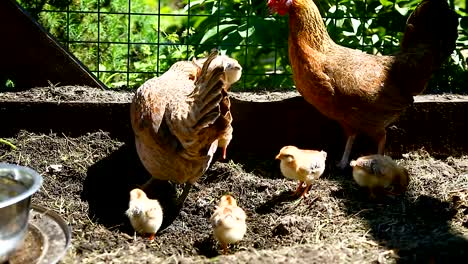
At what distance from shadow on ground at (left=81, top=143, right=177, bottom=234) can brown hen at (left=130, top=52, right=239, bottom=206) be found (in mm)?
202

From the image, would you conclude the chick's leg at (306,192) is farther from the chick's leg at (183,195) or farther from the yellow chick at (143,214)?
the yellow chick at (143,214)

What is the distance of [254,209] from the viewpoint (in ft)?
19.2

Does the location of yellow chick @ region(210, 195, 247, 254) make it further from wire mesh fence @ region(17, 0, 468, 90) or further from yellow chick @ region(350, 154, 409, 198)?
wire mesh fence @ region(17, 0, 468, 90)

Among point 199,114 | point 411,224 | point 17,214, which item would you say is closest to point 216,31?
point 199,114

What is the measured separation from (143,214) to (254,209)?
100cm

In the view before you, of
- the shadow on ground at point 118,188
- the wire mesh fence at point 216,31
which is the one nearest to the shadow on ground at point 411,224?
the shadow on ground at point 118,188

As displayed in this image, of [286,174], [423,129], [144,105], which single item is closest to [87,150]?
[144,105]

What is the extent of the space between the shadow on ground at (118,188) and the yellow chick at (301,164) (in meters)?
0.94

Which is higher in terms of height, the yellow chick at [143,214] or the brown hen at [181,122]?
the brown hen at [181,122]

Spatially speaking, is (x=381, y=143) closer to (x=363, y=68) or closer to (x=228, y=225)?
(x=363, y=68)

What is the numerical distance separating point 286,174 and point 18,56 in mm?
2562

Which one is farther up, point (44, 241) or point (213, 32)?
point (213, 32)

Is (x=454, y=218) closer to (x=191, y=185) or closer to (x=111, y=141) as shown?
(x=191, y=185)

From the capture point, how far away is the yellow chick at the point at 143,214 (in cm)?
523
